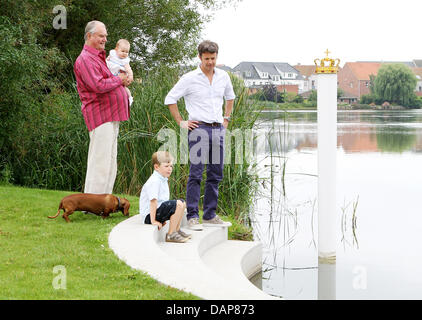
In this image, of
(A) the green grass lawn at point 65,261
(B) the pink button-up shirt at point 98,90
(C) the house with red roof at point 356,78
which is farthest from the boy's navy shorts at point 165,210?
(C) the house with red roof at point 356,78

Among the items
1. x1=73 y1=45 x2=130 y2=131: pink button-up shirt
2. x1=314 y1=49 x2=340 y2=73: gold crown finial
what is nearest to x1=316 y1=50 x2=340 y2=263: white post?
x1=314 y1=49 x2=340 y2=73: gold crown finial

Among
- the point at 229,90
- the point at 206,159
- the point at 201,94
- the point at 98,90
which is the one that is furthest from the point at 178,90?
the point at 98,90

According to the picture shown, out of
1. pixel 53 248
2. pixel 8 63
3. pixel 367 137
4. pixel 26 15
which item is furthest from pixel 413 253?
pixel 367 137

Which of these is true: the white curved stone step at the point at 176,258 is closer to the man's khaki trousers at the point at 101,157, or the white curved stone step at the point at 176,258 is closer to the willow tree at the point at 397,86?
the man's khaki trousers at the point at 101,157

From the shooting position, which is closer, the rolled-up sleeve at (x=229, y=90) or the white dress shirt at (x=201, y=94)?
the white dress shirt at (x=201, y=94)

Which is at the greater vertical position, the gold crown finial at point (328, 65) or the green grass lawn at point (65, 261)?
the gold crown finial at point (328, 65)

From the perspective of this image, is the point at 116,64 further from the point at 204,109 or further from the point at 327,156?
the point at 327,156

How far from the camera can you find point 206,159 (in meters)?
6.12

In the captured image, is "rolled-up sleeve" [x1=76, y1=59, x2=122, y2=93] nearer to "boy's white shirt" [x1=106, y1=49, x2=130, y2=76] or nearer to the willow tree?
"boy's white shirt" [x1=106, y1=49, x2=130, y2=76]

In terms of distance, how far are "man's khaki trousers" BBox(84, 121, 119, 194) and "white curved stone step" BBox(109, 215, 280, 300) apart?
0.51 m

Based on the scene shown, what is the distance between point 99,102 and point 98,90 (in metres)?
0.17

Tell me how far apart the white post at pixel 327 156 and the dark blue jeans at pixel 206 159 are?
3.24 ft

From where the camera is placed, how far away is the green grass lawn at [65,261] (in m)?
4.18

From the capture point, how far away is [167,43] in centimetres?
1778
